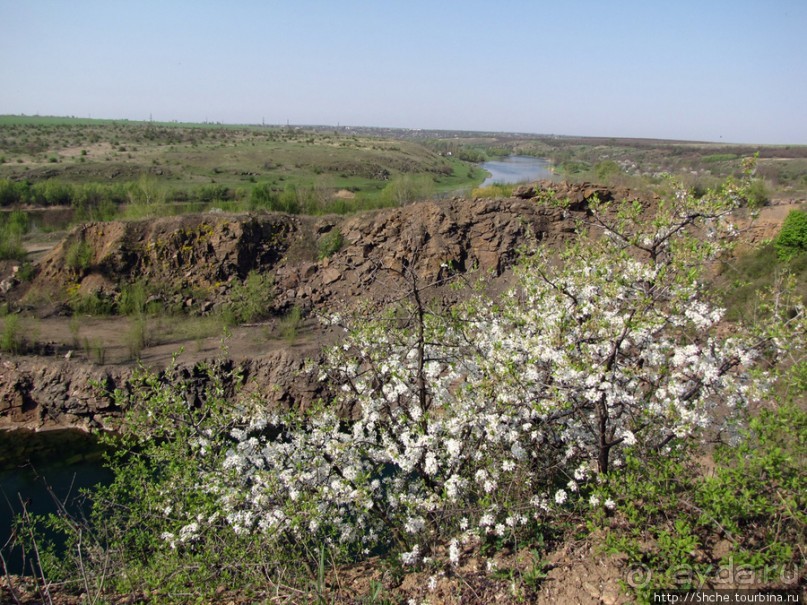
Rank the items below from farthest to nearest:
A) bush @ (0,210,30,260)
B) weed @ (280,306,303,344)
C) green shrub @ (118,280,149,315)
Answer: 1. bush @ (0,210,30,260)
2. green shrub @ (118,280,149,315)
3. weed @ (280,306,303,344)

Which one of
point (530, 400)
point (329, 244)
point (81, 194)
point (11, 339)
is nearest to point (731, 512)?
point (530, 400)

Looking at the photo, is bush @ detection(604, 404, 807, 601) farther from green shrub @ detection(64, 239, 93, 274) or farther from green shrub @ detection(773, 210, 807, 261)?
green shrub @ detection(64, 239, 93, 274)

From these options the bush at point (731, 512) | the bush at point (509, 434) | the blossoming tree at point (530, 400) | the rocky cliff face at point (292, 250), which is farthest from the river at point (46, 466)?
the bush at point (731, 512)

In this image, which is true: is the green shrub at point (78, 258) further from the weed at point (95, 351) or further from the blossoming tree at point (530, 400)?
the blossoming tree at point (530, 400)

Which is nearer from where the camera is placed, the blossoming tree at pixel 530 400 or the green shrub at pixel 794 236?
the blossoming tree at pixel 530 400

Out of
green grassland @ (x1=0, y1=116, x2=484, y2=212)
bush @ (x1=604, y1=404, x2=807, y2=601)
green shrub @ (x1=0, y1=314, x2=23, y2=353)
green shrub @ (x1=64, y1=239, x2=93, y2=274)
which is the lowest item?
green shrub @ (x1=0, y1=314, x2=23, y2=353)

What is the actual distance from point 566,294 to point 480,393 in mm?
1431

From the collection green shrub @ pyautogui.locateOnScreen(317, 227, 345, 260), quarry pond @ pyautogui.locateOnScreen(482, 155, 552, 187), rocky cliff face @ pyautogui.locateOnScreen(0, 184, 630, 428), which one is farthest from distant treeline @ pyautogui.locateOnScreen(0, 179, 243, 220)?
quarry pond @ pyautogui.locateOnScreen(482, 155, 552, 187)

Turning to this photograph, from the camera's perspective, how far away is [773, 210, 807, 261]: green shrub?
1755 cm

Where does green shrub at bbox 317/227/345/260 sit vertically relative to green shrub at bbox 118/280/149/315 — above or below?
above

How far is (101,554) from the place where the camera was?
5961 millimetres

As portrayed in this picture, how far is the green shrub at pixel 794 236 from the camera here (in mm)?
17547

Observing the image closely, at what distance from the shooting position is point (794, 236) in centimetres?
1777

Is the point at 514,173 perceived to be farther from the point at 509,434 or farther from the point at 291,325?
the point at 509,434
